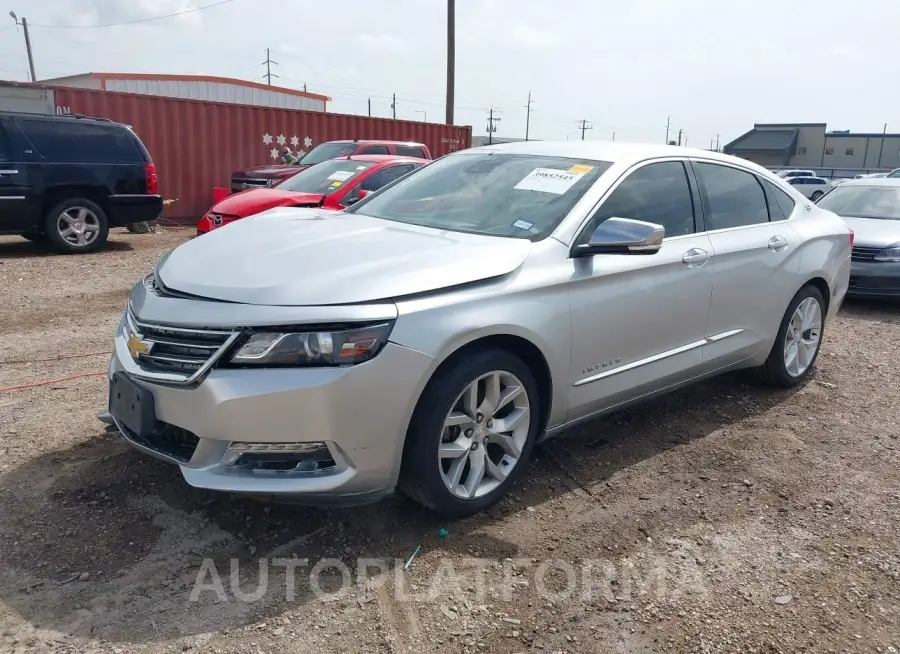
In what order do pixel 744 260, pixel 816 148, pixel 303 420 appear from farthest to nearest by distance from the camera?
pixel 816 148 < pixel 744 260 < pixel 303 420

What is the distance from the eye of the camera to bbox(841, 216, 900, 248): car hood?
8.04 metres

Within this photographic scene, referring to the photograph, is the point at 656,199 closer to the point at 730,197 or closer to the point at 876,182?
the point at 730,197

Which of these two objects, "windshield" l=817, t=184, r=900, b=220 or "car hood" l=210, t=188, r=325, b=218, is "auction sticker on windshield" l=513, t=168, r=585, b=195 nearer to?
"car hood" l=210, t=188, r=325, b=218

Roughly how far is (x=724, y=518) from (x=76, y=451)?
312 cm

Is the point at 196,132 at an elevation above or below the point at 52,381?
above

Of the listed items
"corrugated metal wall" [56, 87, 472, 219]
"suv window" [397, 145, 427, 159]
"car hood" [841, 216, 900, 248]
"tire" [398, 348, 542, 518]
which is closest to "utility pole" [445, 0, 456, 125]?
"corrugated metal wall" [56, 87, 472, 219]

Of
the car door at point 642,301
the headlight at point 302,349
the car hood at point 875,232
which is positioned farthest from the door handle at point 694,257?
the car hood at point 875,232

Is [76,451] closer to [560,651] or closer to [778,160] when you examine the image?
[560,651]

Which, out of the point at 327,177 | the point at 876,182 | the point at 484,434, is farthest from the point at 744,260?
the point at 876,182

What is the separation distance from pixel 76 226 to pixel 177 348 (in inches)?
337

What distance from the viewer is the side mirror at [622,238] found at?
336cm

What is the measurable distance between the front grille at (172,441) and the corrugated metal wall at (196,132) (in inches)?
517

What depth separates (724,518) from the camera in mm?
3395

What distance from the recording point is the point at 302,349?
270 cm
